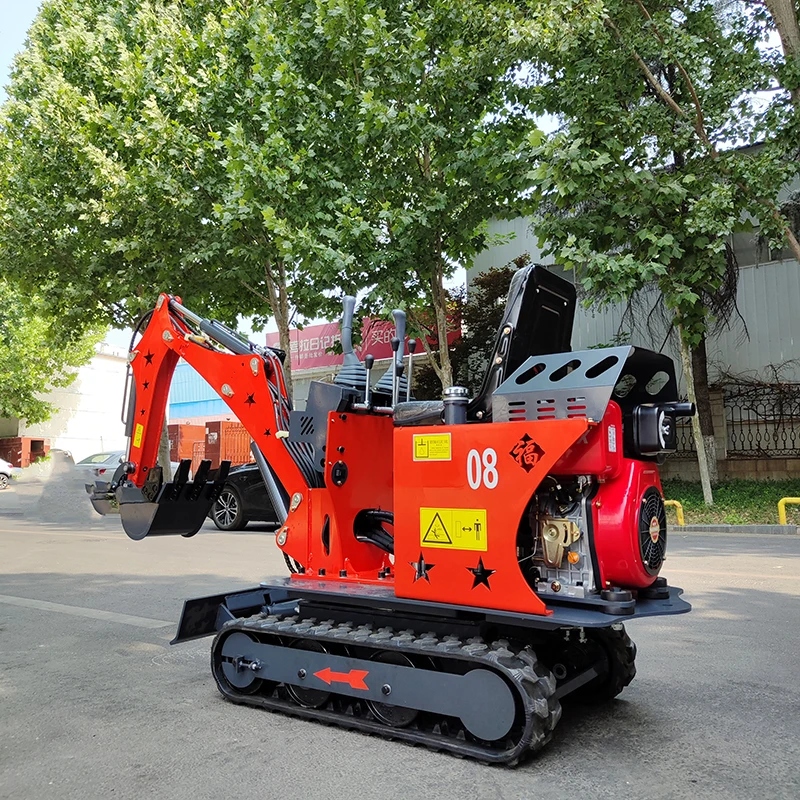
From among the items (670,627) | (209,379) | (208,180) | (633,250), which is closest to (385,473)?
→ (209,379)

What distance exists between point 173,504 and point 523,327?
310 centimetres

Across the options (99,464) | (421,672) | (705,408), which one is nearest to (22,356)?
(99,464)

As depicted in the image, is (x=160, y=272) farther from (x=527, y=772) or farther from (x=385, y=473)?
(x=527, y=772)

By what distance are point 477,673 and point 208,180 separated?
1456 centimetres

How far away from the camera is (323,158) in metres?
15.5

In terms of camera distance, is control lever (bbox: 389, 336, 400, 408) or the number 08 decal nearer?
the number 08 decal

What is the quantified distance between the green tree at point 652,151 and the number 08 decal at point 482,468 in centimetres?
896

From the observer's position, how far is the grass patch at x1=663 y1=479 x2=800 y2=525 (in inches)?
560

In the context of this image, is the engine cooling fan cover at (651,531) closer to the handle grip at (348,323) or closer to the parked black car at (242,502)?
A: the handle grip at (348,323)

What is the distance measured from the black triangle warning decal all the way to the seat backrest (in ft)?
2.00

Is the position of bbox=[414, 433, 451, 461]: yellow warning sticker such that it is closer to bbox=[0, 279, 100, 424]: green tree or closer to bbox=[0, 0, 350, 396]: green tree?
bbox=[0, 0, 350, 396]: green tree

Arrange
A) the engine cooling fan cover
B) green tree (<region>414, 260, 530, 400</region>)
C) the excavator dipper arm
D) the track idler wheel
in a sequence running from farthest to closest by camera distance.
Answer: green tree (<region>414, 260, 530, 400</region>) < the excavator dipper arm < the track idler wheel < the engine cooling fan cover

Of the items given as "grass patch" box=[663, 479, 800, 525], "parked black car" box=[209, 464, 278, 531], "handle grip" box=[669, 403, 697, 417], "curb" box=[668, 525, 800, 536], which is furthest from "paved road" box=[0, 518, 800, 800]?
"grass patch" box=[663, 479, 800, 525]

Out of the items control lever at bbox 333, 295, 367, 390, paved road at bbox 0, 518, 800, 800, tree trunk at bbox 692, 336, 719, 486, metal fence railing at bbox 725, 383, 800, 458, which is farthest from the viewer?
metal fence railing at bbox 725, 383, 800, 458
